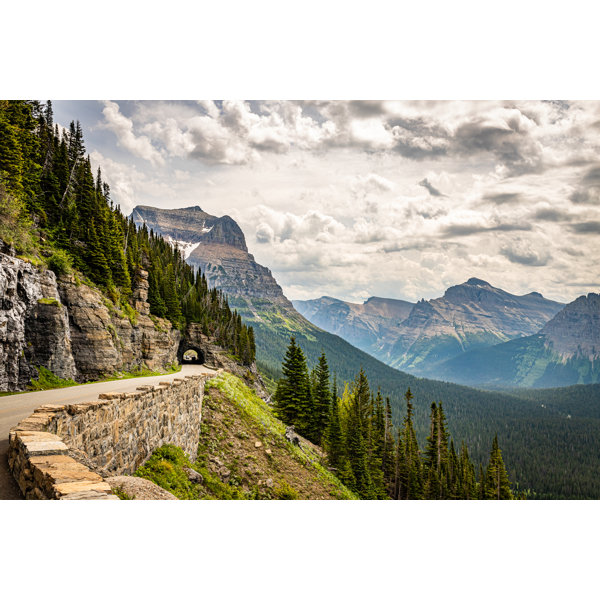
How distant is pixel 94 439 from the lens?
721cm

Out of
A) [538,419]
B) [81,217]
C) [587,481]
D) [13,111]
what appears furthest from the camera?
[538,419]

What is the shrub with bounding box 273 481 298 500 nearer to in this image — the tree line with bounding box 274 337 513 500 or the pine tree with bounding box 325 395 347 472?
the pine tree with bounding box 325 395 347 472

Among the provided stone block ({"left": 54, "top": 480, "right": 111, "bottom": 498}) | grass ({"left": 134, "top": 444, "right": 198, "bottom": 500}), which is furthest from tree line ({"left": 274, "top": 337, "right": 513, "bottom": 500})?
stone block ({"left": 54, "top": 480, "right": 111, "bottom": 498})

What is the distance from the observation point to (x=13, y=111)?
71.8ft

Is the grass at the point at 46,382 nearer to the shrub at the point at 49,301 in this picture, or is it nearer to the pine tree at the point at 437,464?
the shrub at the point at 49,301

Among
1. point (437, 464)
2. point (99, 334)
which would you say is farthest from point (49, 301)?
point (437, 464)

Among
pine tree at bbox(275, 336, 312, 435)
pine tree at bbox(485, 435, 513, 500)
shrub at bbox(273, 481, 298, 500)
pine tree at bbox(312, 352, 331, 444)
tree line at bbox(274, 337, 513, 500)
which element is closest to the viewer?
shrub at bbox(273, 481, 298, 500)

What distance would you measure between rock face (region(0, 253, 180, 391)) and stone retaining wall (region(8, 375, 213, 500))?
7517 millimetres

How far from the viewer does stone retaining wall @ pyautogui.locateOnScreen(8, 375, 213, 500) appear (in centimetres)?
480

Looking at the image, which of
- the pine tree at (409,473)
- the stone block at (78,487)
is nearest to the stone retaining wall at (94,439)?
the stone block at (78,487)
